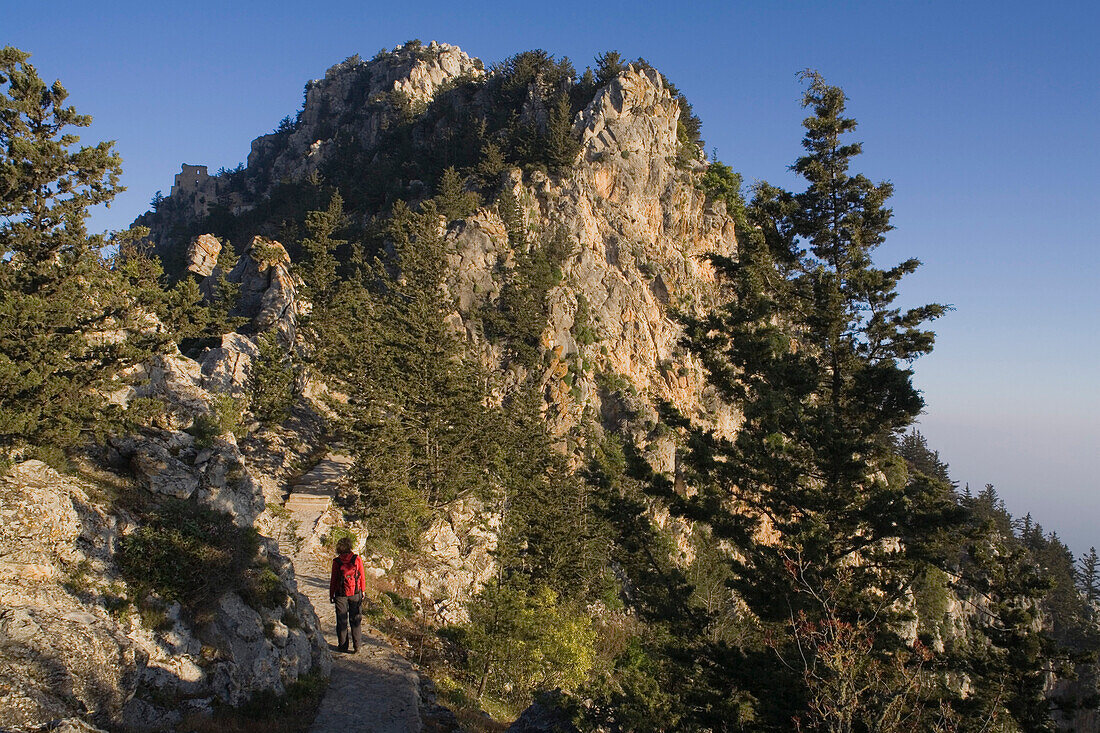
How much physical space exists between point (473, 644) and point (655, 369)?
40503mm

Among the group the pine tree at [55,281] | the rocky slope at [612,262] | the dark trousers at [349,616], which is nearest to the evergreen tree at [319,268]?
the rocky slope at [612,262]

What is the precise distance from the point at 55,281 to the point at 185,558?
8231 millimetres

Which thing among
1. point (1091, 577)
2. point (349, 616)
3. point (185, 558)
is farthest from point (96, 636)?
point (1091, 577)

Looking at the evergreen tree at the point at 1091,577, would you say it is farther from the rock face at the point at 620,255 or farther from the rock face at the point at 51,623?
the rock face at the point at 51,623

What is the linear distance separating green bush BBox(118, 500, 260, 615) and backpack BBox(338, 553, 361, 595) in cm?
180

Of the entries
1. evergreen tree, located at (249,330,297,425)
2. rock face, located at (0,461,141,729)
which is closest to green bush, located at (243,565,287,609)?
rock face, located at (0,461,141,729)

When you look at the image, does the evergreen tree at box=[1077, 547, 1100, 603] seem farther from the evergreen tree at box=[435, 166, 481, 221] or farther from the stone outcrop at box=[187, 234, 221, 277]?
the stone outcrop at box=[187, 234, 221, 277]

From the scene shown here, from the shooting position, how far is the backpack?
11773 millimetres

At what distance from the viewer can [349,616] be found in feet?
41.9

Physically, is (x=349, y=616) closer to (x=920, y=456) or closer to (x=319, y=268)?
(x=319, y=268)

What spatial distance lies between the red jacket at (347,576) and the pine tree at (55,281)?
6283 millimetres

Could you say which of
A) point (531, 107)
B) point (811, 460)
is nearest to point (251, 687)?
point (811, 460)

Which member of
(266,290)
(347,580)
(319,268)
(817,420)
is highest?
(319,268)

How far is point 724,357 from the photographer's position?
14.2 metres
